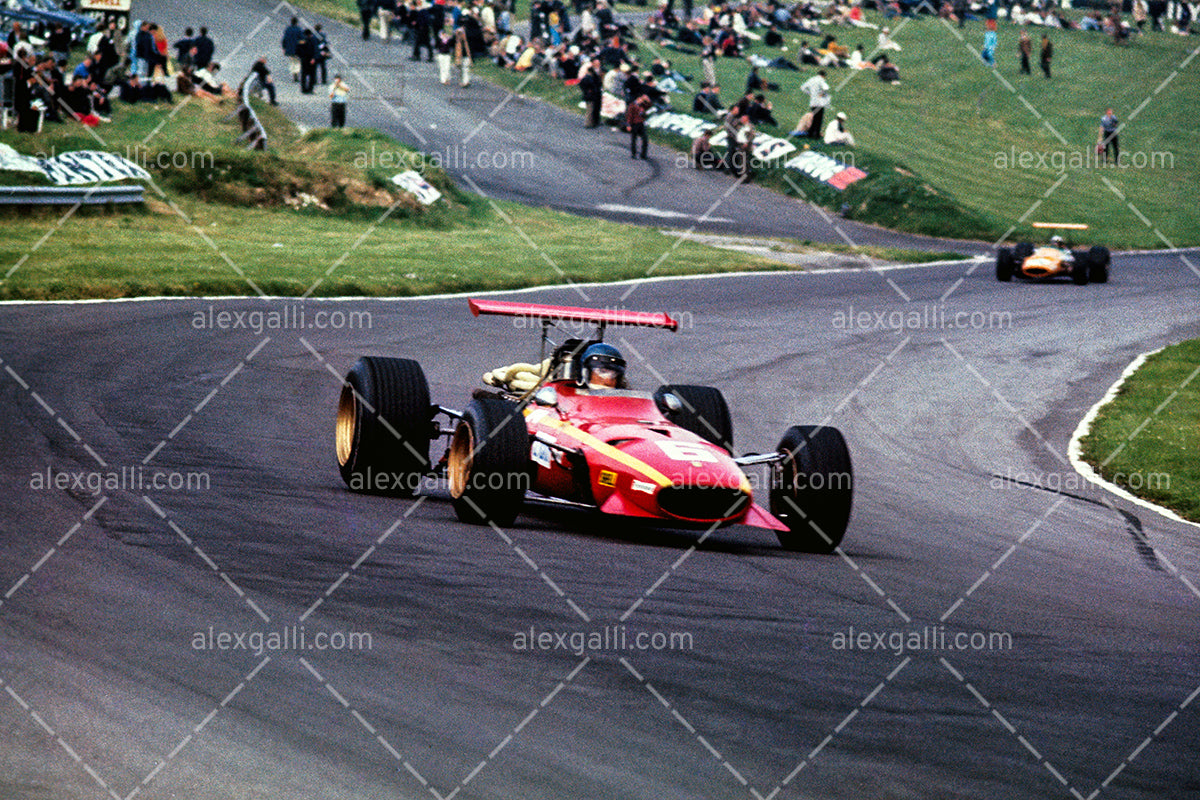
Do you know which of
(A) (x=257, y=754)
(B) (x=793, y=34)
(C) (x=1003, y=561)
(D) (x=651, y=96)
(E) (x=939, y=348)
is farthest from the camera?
(B) (x=793, y=34)

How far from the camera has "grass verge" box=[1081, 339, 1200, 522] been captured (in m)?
14.2

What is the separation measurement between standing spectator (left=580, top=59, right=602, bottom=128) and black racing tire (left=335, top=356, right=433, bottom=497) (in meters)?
31.0

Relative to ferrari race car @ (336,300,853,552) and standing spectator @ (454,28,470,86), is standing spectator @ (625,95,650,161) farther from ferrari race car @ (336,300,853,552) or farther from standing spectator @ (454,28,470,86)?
ferrari race car @ (336,300,853,552)

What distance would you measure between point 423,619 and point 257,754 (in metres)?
1.90

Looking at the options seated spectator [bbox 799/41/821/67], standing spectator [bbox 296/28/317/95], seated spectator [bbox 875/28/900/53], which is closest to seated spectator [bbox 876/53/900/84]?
seated spectator [bbox 875/28/900/53]

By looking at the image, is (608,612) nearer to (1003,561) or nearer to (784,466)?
(784,466)

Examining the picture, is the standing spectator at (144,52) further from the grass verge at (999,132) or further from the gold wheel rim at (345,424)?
the gold wheel rim at (345,424)

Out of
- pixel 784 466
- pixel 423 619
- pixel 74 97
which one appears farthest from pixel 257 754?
pixel 74 97

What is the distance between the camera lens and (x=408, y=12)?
45281 millimetres

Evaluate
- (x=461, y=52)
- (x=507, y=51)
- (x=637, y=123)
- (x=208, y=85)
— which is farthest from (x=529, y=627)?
(x=507, y=51)

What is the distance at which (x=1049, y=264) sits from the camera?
1192 inches

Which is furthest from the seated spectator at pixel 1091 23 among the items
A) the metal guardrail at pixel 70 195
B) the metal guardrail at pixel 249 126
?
the metal guardrail at pixel 70 195

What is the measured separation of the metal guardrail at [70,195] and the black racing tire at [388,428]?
15.0 meters

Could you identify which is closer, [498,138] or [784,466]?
[784,466]
